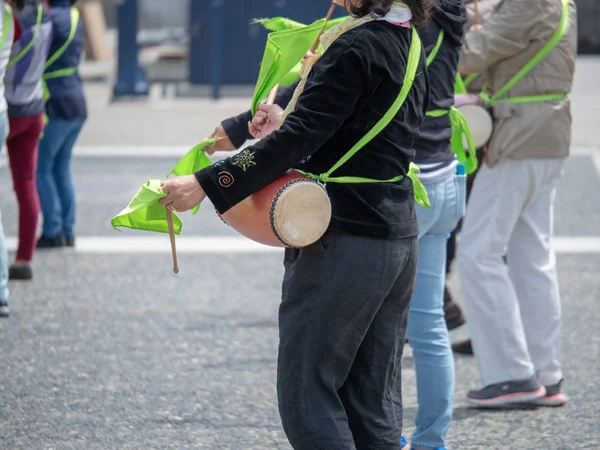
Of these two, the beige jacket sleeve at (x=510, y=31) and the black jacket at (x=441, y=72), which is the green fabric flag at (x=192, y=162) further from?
the beige jacket sleeve at (x=510, y=31)

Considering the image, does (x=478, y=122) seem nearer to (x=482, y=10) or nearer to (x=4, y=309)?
(x=482, y=10)

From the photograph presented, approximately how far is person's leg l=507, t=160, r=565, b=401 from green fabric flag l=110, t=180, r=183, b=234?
2126mm

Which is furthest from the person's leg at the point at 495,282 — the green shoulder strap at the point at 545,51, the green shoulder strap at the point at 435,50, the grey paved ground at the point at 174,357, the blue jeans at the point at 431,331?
the green shoulder strap at the point at 435,50

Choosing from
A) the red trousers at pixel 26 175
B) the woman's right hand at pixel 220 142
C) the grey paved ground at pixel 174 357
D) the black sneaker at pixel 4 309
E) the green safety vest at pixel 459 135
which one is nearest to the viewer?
the woman's right hand at pixel 220 142

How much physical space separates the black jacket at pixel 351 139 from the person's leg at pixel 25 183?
394 cm

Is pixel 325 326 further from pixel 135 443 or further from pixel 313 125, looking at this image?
pixel 135 443

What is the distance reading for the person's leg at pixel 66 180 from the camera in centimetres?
769

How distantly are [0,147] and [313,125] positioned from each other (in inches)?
135

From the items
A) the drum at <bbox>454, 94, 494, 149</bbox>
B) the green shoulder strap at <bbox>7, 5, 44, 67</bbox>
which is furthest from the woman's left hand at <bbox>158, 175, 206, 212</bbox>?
the green shoulder strap at <bbox>7, 5, 44, 67</bbox>

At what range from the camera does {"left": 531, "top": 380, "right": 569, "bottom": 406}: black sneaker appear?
4684 millimetres

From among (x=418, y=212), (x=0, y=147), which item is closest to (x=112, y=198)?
(x=0, y=147)

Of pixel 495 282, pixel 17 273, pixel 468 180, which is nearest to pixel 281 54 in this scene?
pixel 495 282

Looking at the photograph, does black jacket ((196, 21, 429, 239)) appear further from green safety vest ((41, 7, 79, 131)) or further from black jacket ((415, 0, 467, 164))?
green safety vest ((41, 7, 79, 131))

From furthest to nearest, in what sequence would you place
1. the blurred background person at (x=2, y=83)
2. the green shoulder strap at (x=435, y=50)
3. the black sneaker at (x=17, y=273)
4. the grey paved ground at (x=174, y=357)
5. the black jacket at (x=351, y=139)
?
the black sneaker at (x=17, y=273) < the blurred background person at (x=2, y=83) < the grey paved ground at (x=174, y=357) < the green shoulder strap at (x=435, y=50) < the black jacket at (x=351, y=139)
